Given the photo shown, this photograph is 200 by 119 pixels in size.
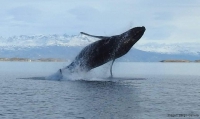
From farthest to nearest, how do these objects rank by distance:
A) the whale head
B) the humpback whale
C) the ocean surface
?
the humpback whale → the whale head → the ocean surface

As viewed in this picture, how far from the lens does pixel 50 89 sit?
47.6 meters

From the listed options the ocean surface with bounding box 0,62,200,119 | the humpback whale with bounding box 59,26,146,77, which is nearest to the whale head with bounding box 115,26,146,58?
the humpback whale with bounding box 59,26,146,77

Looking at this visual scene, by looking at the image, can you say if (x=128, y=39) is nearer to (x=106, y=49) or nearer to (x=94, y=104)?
(x=106, y=49)

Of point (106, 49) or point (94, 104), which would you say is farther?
point (106, 49)

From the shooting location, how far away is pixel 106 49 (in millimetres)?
48688

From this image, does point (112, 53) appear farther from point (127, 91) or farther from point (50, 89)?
point (50, 89)

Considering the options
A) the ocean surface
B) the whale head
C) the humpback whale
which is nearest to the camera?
the ocean surface

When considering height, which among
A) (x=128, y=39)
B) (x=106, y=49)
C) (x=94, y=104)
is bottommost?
(x=94, y=104)

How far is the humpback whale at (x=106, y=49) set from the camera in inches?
1802

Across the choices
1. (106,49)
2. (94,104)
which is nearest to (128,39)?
→ (106,49)

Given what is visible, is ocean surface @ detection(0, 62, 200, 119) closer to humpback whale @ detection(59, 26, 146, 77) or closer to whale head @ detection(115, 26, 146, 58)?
humpback whale @ detection(59, 26, 146, 77)

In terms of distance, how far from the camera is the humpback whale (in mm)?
45781

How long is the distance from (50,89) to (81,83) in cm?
596

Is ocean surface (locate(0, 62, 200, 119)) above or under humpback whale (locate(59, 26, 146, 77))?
under
